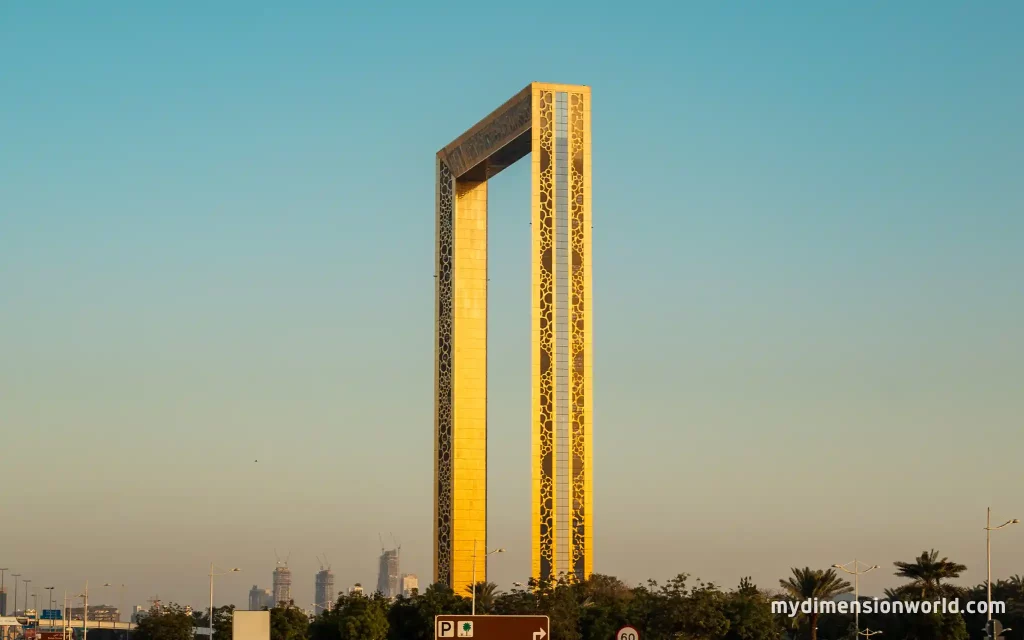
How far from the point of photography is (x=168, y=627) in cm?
11694

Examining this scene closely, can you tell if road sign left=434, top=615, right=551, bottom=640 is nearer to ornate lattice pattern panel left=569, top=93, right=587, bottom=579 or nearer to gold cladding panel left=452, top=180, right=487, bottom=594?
ornate lattice pattern panel left=569, top=93, right=587, bottom=579

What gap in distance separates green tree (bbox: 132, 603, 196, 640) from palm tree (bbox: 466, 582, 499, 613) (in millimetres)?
36707

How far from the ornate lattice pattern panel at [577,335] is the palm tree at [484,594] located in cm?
732

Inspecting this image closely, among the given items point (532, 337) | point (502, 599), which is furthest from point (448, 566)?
point (532, 337)

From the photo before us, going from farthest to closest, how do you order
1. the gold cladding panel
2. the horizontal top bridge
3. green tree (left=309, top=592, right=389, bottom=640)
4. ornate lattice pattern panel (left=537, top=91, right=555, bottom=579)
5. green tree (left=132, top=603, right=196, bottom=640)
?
green tree (left=132, top=603, right=196, bottom=640), the gold cladding panel, green tree (left=309, top=592, right=389, bottom=640), the horizontal top bridge, ornate lattice pattern panel (left=537, top=91, right=555, bottom=579)

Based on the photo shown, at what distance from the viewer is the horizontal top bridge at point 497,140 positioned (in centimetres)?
8531

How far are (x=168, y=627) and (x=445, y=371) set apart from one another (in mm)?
38935

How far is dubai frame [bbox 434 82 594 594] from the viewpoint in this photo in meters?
80.9

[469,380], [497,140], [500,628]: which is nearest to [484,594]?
[469,380]

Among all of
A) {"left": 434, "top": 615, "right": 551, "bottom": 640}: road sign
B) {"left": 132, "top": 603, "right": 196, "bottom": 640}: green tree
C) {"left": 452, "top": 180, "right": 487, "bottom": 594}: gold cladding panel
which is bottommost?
{"left": 132, "top": 603, "right": 196, "bottom": 640}: green tree

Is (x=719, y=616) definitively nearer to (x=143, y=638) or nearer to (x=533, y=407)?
(x=533, y=407)

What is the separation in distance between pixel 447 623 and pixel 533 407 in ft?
93.9

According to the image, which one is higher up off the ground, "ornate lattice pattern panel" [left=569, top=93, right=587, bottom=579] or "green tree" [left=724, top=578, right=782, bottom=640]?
"ornate lattice pattern panel" [left=569, top=93, right=587, bottom=579]

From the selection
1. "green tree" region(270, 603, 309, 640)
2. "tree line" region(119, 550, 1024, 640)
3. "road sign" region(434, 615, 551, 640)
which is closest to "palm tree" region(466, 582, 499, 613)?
"tree line" region(119, 550, 1024, 640)
